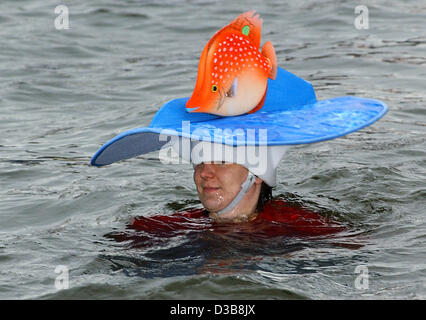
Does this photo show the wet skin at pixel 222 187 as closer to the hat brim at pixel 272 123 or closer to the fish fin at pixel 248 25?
the hat brim at pixel 272 123

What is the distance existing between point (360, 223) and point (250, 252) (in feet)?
3.65

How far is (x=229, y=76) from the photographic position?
4531 mm

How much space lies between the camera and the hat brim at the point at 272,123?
4.21 m

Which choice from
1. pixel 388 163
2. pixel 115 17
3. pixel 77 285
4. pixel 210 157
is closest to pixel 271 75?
pixel 210 157

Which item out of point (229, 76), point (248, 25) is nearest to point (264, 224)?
point (229, 76)

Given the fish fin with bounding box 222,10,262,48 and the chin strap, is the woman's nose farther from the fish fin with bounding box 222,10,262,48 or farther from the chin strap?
the fish fin with bounding box 222,10,262,48

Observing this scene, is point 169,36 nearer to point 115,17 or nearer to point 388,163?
point 115,17

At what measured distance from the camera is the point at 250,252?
461 cm

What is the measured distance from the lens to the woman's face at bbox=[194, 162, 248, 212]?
190 inches

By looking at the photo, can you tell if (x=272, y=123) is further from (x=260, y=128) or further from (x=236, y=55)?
(x=236, y=55)

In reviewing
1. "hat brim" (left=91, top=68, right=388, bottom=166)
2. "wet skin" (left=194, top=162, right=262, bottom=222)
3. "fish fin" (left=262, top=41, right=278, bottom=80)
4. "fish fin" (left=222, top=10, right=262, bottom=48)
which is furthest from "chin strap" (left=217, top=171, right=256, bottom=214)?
"fish fin" (left=222, top=10, right=262, bottom=48)

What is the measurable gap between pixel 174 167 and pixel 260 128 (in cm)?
271

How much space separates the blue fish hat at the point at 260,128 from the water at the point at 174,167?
1.78ft

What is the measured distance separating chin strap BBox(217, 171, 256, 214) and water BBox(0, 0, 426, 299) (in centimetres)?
24
